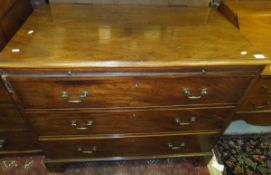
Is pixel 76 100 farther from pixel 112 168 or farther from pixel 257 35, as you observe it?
pixel 257 35

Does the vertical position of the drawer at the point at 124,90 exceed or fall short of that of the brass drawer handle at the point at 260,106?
it exceeds it

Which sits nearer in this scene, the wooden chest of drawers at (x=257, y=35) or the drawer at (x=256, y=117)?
the wooden chest of drawers at (x=257, y=35)

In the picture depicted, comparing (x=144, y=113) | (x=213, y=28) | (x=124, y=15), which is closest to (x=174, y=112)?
(x=144, y=113)

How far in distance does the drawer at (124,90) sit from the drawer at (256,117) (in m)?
0.55

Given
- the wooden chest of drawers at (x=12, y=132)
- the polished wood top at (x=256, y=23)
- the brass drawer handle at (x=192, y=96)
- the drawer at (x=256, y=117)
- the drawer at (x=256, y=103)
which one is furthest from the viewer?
the drawer at (x=256, y=117)

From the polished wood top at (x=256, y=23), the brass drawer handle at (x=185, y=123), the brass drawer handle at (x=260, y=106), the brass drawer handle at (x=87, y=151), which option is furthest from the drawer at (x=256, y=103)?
the brass drawer handle at (x=87, y=151)

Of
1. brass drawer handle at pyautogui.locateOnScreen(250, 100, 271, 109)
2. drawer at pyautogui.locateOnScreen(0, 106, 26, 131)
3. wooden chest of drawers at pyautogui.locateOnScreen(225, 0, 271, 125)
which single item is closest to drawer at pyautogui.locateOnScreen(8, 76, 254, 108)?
drawer at pyautogui.locateOnScreen(0, 106, 26, 131)

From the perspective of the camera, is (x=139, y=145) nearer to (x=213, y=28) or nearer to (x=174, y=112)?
(x=174, y=112)

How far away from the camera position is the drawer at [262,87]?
121 centimetres

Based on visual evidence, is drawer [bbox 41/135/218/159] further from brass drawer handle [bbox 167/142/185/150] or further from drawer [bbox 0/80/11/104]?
drawer [bbox 0/80/11/104]

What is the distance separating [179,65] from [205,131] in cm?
57

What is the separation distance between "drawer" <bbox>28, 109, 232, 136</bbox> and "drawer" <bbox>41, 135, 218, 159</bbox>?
0.08 metres

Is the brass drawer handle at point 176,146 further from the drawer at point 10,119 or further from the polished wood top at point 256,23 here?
the drawer at point 10,119

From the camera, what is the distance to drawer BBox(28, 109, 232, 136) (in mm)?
1018
